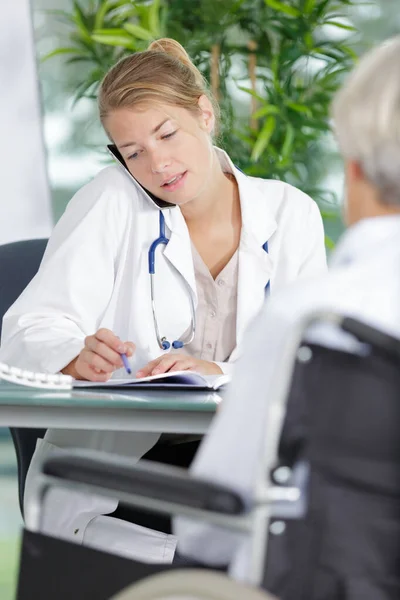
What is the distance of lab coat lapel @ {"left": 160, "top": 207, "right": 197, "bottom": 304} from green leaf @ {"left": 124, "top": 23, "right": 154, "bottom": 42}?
82.1 inches

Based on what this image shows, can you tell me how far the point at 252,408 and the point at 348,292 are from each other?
16 cm

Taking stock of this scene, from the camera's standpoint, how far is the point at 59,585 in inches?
51.1

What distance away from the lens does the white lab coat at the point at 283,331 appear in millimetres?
1083

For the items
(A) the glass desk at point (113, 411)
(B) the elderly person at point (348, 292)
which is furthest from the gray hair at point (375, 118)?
(A) the glass desk at point (113, 411)

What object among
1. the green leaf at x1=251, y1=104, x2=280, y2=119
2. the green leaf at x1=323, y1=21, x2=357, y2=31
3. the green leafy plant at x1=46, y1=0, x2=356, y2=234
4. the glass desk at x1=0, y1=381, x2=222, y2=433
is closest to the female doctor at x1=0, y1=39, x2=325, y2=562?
the glass desk at x1=0, y1=381, x2=222, y2=433

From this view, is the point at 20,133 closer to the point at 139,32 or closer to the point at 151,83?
the point at 139,32

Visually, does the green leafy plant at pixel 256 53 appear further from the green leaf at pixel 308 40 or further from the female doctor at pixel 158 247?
the female doctor at pixel 158 247

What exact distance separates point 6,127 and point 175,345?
2723mm

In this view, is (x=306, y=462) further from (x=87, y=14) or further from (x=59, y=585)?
(x=87, y=14)

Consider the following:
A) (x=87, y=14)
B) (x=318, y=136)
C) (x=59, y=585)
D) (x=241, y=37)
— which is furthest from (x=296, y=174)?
(x=59, y=585)

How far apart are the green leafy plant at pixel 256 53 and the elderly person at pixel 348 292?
310cm

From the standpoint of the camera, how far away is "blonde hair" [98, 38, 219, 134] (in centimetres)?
219

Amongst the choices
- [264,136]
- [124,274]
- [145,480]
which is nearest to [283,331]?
[145,480]

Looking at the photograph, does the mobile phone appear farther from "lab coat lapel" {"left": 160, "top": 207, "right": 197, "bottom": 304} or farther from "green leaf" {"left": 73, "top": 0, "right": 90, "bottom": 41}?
"green leaf" {"left": 73, "top": 0, "right": 90, "bottom": 41}
